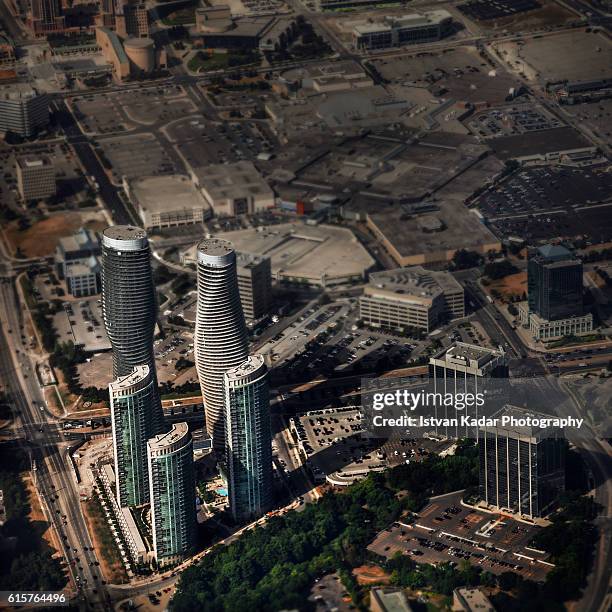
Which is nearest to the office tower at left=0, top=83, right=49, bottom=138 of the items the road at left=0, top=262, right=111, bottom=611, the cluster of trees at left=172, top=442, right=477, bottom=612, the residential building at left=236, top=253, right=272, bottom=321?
the road at left=0, top=262, right=111, bottom=611

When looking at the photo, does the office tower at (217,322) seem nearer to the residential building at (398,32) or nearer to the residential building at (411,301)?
the residential building at (411,301)

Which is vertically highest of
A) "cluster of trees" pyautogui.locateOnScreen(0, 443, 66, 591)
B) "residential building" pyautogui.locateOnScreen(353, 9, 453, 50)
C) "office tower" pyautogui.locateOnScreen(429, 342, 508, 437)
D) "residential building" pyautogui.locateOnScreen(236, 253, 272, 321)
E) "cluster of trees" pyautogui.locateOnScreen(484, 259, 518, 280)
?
"residential building" pyautogui.locateOnScreen(353, 9, 453, 50)

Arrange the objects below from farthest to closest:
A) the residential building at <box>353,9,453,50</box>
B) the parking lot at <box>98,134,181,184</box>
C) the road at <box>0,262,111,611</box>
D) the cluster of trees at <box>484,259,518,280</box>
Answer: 1. the residential building at <box>353,9,453,50</box>
2. the parking lot at <box>98,134,181,184</box>
3. the cluster of trees at <box>484,259,518,280</box>
4. the road at <box>0,262,111,611</box>

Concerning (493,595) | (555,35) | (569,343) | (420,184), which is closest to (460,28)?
(555,35)

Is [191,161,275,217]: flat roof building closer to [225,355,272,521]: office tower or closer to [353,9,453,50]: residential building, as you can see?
[353,9,453,50]: residential building

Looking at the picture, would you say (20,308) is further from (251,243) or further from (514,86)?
(514,86)

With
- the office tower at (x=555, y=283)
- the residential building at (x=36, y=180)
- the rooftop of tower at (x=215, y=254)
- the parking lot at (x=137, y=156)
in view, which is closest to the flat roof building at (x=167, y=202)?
the parking lot at (x=137, y=156)
